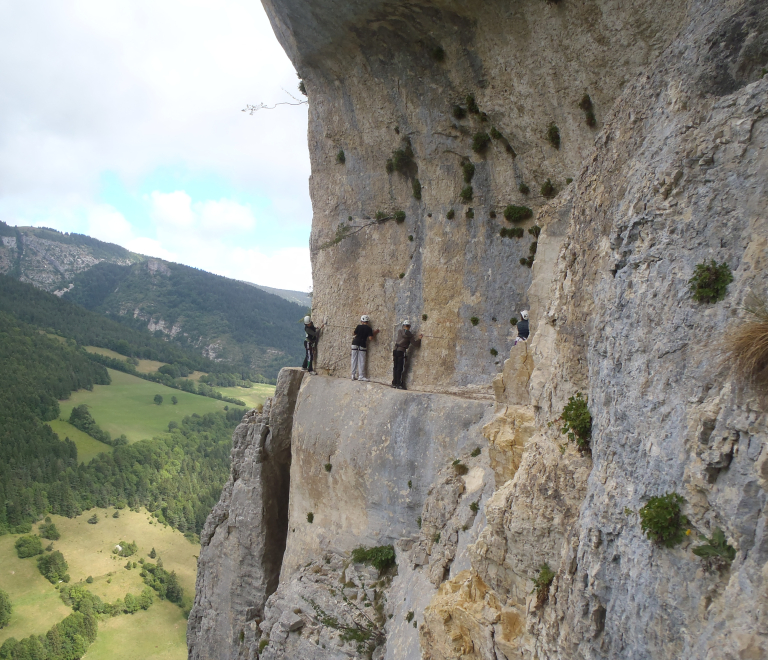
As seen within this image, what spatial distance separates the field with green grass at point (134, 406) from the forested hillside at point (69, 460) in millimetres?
3097

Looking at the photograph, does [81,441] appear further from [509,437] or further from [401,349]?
[509,437]

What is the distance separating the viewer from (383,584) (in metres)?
14.1

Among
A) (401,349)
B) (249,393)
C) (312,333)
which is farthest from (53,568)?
(249,393)

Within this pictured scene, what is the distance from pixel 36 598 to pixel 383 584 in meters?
69.4

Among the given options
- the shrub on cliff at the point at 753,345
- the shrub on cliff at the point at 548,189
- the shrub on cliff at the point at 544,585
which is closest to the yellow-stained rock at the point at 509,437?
the shrub on cliff at the point at 544,585

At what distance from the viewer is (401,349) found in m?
15.5

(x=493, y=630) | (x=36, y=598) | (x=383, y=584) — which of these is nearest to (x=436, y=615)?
(x=493, y=630)

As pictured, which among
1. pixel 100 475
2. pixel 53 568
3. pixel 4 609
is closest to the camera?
pixel 4 609

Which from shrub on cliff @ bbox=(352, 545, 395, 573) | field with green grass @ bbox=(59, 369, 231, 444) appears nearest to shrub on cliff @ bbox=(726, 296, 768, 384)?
shrub on cliff @ bbox=(352, 545, 395, 573)

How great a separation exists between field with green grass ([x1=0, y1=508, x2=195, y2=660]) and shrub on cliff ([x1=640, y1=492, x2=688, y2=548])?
67.6 metres

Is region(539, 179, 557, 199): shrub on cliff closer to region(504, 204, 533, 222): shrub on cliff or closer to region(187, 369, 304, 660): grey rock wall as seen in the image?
region(504, 204, 533, 222): shrub on cliff

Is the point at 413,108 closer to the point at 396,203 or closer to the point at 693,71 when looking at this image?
the point at 396,203

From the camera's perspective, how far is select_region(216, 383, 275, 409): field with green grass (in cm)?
14919

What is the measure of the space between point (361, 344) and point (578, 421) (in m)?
9.84
